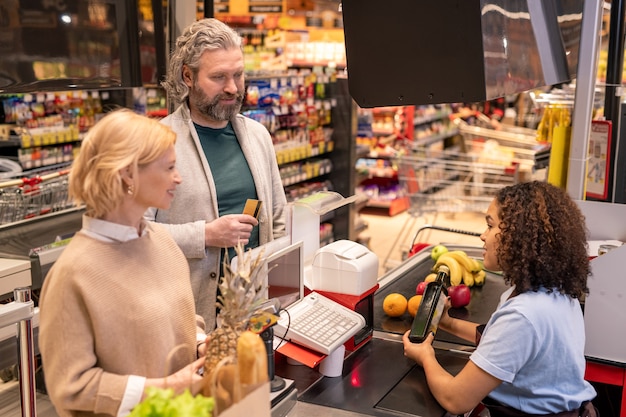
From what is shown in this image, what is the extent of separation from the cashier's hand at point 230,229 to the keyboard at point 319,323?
288mm

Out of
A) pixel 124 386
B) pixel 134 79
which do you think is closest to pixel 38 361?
pixel 134 79

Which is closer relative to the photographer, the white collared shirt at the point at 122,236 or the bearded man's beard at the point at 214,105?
the white collared shirt at the point at 122,236

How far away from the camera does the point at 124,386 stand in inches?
55.9

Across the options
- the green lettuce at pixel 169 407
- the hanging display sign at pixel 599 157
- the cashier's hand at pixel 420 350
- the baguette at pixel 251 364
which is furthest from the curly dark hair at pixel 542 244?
the hanging display sign at pixel 599 157

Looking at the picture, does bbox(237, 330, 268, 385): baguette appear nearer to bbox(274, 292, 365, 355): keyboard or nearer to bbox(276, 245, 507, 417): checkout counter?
bbox(276, 245, 507, 417): checkout counter

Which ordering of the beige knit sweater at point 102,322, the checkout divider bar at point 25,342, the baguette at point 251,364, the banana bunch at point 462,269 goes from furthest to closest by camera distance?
the banana bunch at point 462,269, the checkout divider bar at point 25,342, the beige knit sweater at point 102,322, the baguette at point 251,364

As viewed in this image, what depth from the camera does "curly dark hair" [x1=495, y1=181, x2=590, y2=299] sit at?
209cm

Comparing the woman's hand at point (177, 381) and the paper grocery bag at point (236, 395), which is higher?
the paper grocery bag at point (236, 395)

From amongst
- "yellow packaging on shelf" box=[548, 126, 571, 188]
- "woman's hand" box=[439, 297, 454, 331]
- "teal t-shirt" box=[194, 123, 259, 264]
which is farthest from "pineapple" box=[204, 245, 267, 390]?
"yellow packaging on shelf" box=[548, 126, 571, 188]

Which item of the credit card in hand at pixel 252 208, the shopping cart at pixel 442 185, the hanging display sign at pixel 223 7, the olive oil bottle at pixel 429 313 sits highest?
the hanging display sign at pixel 223 7

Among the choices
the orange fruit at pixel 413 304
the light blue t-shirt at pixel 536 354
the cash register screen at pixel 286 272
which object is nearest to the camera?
the light blue t-shirt at pixel 536 354

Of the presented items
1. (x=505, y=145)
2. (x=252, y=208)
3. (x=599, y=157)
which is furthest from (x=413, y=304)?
(x=505, y=145)

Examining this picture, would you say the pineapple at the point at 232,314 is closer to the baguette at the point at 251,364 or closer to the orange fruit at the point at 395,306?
the baguette at the point at 251,364

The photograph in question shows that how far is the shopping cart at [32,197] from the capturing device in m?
3.98
